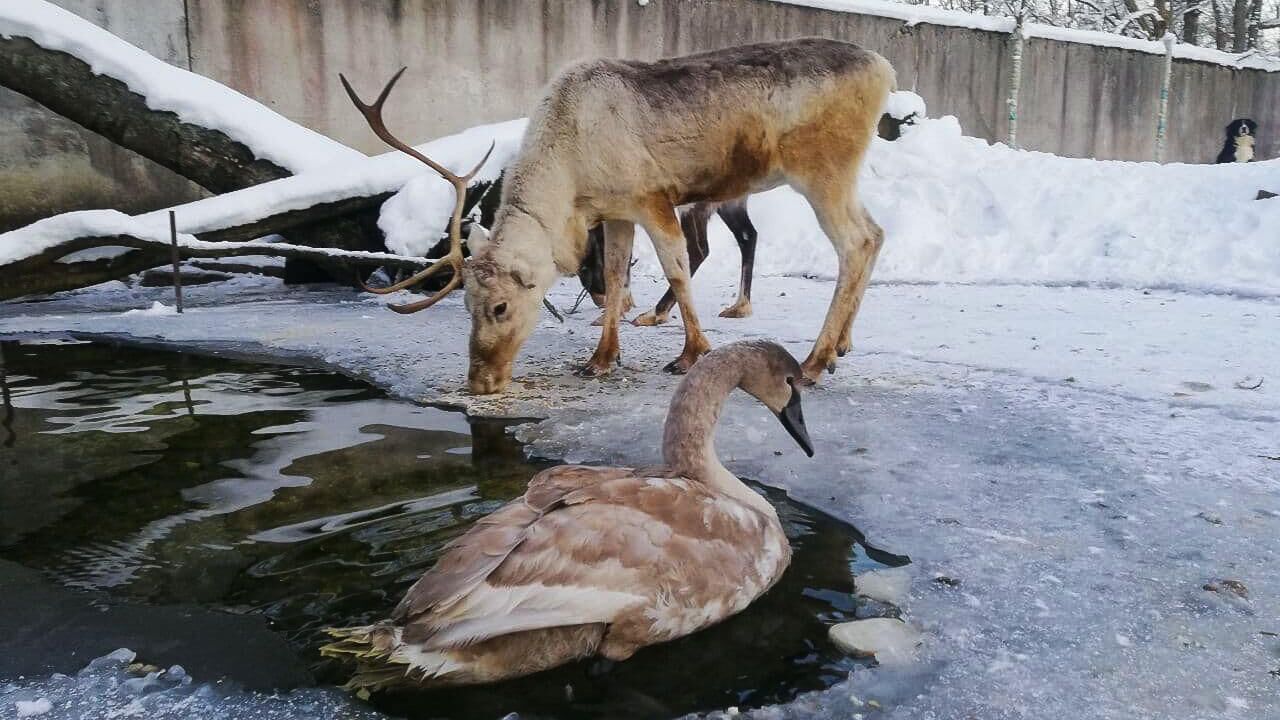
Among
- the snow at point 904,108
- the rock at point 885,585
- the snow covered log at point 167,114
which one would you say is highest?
the snow at point 904,108

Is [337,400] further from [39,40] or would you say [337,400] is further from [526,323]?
[39,40]

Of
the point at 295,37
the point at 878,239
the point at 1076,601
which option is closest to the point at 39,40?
the point at 295,37

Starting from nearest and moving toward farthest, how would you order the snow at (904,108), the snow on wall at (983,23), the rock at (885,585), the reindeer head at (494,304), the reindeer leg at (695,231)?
the rock at (885,585) → the reindeer head at (494,304) → the reindeer leg at (695,231) → the snow at (904,108) → the snow on wall at (983,23)

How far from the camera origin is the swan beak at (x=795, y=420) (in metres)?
2.99

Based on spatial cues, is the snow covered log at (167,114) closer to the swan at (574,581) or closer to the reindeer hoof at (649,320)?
the reindeer hoof at (649,320)

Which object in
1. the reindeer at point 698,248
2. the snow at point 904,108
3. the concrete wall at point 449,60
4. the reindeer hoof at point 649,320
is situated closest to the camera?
the reindeer hoof at point 649,320

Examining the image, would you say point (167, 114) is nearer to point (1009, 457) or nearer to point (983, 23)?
point (1009, 457)

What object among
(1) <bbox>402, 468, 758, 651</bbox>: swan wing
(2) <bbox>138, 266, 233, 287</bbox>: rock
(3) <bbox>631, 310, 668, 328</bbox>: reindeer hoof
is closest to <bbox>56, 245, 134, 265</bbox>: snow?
(2) <bbox>138, 266, 233, 287</bbox>: rock

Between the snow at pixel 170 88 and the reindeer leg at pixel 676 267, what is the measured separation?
5.44m

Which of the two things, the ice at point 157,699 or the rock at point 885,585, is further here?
the rock at point 885,585

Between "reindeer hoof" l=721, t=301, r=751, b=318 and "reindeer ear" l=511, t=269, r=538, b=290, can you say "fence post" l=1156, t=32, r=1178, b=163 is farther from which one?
"reindeer ear" l=511, t=269, r=538, b=290

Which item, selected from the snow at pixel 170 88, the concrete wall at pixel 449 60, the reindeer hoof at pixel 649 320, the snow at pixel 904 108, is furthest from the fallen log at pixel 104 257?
the snow at pixel 904 108

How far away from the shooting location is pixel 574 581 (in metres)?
2.09

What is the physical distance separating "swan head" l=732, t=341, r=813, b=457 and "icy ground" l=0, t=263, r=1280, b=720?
1.16 ft
